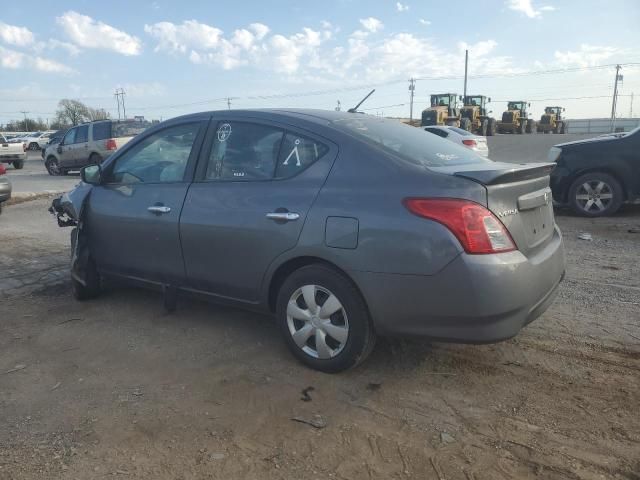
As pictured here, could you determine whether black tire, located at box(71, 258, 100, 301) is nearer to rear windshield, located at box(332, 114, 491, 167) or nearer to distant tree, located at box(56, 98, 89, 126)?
rear windshield, located at box(332, 114, 491, 167)

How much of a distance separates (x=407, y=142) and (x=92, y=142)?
16749 mm

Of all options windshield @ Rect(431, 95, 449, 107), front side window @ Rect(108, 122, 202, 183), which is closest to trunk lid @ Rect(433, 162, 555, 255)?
front side window @ Rect(108, 122, 202, 183)

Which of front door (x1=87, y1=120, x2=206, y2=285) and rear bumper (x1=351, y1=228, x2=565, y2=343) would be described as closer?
rear bumper (x1=351, y1=228, x2=565, y2=343)

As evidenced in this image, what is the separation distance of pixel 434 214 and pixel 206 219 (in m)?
1.65

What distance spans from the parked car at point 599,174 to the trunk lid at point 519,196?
538 centimetres

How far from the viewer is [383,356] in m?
3.57

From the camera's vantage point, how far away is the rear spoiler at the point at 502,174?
9.50ft

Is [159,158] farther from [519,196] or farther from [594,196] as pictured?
[594,196]

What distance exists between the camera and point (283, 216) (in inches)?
130

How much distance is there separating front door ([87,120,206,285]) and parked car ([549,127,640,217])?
623 centimetres

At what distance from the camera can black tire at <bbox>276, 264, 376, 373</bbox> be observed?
311 cm

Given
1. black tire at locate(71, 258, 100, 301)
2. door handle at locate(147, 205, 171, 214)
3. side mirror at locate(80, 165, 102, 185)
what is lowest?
black tire at locate(71, 258, 100, 301)

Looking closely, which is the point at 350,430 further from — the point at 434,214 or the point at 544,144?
the point at 544,144

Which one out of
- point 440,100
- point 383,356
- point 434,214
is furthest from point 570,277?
point 440,100
